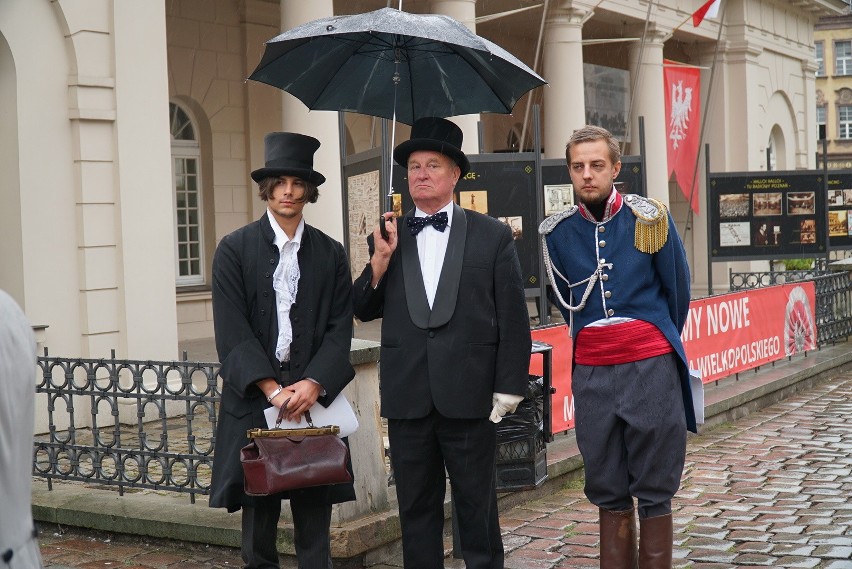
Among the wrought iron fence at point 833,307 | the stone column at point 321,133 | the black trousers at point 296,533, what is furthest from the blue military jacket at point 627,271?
the wrought iron fence at point 833,307

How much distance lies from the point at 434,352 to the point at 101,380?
6526 mm

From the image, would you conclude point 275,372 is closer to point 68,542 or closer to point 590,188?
point 590,188

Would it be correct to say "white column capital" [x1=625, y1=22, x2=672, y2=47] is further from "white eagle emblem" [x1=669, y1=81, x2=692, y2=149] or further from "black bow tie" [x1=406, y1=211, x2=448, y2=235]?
"black bow tie" [x1=406, y1=211, x2=448, y2=235]

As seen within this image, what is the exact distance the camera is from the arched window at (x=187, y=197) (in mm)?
17766

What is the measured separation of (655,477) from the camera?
15.4 feet

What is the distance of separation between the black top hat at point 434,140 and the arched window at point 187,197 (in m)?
13.3

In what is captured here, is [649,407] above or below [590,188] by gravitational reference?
below

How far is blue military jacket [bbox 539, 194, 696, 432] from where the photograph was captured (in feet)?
15.7

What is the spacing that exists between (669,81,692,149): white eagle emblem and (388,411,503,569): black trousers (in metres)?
18.8

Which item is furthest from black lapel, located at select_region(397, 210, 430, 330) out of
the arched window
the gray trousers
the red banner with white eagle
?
the red banner with white eagle

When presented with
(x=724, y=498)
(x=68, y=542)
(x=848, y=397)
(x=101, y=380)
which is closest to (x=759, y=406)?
(x=848, y=397)

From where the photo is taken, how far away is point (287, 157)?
471cm

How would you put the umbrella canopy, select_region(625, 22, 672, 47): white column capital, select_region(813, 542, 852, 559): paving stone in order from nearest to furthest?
1. the umbrella canopy
2. select_region(813, 542, 852, 559): paving stone
3. select_region(625, 22, 672, 47): white column capital

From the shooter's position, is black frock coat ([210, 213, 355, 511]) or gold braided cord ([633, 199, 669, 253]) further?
gold braided cord ([633, 199, 669, 253])
